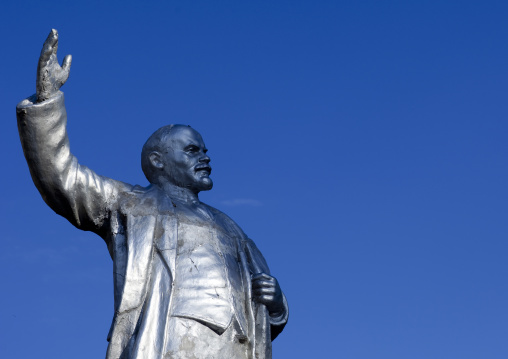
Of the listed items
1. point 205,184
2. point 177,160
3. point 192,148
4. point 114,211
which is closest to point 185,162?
point 177,160

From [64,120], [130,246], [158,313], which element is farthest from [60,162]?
[158,313]

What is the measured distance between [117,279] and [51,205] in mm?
956

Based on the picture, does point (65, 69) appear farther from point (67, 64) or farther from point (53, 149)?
point (53, 149)

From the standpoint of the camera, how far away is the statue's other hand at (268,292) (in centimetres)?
974

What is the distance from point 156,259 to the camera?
30.6ft

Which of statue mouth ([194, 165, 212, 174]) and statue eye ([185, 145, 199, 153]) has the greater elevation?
statue eye ([185, 145, 199, 153])

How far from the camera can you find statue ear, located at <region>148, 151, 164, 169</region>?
1033 cm

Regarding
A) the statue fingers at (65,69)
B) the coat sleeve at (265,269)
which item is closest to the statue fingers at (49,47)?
the statue fingers at (65,69)

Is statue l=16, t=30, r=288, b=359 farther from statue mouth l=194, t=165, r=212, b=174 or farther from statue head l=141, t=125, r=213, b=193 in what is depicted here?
statue mouth l=194, t=165, r=212, b=174

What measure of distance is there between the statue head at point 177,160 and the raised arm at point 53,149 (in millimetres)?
932

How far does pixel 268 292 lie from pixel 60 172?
Result: 2.32 meters

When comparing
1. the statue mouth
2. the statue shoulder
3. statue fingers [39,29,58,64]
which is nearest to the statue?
statue fingers [39,29,58,64]

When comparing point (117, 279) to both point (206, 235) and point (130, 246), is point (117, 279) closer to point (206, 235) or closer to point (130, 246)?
point (130, 246)

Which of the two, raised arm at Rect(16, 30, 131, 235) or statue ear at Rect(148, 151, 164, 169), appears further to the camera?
statue ear at Rect(148, 151, 164, 169)
